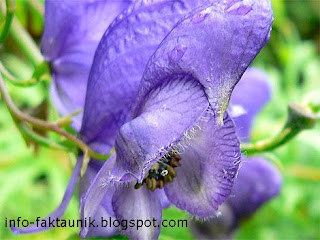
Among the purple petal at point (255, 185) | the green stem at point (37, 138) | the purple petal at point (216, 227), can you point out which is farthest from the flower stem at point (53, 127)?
the purple petal at point (216, 227)

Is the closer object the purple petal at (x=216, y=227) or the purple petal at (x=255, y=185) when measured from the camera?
the purple petal at (x=255, y=185)

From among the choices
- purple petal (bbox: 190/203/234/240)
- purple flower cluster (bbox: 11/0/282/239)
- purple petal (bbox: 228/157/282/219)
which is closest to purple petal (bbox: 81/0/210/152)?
purple flower cluster (bbox: 11/0/282/239)

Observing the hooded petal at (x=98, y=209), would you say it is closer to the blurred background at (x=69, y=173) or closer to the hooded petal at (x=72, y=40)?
the hooded petal at (x=72, y=40)

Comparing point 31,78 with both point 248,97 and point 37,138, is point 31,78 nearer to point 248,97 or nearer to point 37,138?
point 37,138

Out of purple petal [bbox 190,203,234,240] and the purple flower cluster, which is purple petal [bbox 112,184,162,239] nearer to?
the purple flower cluster

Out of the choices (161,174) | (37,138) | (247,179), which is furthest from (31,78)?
(247,179)

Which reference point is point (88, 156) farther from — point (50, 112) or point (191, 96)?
point (50, 112)
